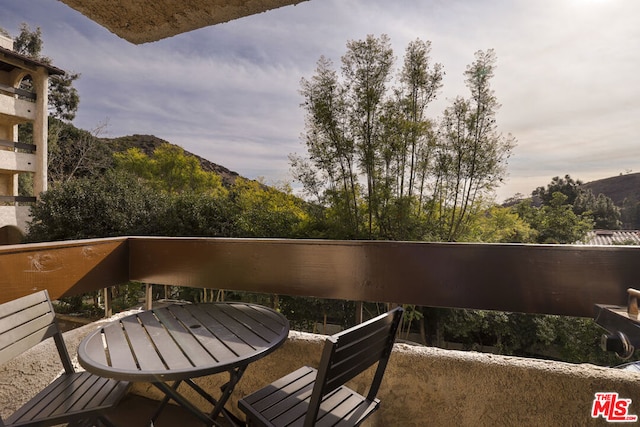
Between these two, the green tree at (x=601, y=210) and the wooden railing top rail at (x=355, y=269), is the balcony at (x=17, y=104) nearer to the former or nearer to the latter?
the wooden railing top rail at (x=355, y=269)

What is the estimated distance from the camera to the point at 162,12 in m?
1.07

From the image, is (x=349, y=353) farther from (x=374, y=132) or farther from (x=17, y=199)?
(x=17, y=199)

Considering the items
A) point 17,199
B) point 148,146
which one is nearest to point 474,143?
point 17,199

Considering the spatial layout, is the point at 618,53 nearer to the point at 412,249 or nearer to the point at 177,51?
the point at 412,249

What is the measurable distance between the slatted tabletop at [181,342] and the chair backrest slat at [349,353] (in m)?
0.24

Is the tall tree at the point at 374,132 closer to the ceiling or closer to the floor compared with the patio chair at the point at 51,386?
closer to the ceiling

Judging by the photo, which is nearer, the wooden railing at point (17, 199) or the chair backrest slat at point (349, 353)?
the chair backrest slat at point (349, 353)

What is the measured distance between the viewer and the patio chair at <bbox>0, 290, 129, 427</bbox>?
38.8 inches

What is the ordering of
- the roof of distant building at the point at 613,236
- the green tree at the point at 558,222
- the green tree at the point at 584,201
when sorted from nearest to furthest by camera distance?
the green tree at the point at 558,222 → the roof of distant building at the point at 613,236 → the green tree at the point at 584,201

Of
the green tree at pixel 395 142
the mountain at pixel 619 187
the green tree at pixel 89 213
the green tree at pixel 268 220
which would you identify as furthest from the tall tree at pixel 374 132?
the mountain at pixel 619 187

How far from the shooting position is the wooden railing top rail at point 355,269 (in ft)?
4.13

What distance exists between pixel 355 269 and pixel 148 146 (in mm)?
27189

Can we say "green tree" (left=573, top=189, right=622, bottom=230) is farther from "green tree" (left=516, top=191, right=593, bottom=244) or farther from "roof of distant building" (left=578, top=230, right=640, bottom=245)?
"green tree" (left=516, top=191, right=593, bottom=244)

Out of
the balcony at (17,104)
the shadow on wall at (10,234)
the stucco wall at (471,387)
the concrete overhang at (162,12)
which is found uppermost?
the balcony at (17,104)
